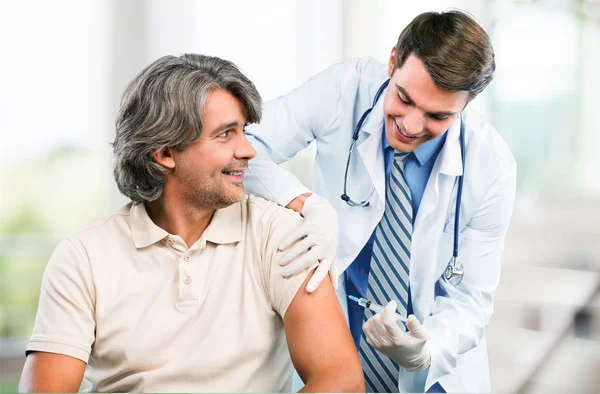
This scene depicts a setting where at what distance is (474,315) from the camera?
1.91 m

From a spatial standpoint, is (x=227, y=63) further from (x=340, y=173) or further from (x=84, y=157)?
(x=84, y=157)

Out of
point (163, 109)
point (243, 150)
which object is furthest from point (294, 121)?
point (163, 109)

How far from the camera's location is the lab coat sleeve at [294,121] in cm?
185

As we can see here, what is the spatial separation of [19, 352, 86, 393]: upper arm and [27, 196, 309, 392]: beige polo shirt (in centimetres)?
2

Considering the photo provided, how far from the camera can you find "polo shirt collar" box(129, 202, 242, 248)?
5.10ft

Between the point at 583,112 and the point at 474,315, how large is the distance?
267cm

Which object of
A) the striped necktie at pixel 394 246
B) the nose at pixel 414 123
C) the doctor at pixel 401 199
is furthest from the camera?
the striped necktie at pixel 394 246

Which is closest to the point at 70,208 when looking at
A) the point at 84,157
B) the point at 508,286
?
the point at 84,157

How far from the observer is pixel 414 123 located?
166 cm

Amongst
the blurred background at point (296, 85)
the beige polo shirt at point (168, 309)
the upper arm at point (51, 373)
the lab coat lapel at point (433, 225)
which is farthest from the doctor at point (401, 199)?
the blurred background at point (296, 85)

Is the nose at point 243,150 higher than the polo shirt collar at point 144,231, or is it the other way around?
the nose at point 243,150

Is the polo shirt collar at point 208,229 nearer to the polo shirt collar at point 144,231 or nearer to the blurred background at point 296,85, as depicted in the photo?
the polo shirt collar at point 144,231

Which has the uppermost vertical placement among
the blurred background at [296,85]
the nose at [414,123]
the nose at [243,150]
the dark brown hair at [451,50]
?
the dark brown hair at [451,50]

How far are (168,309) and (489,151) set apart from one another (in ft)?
2.97
